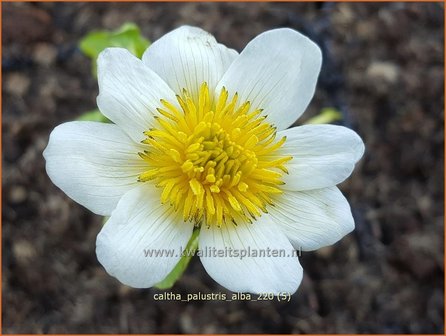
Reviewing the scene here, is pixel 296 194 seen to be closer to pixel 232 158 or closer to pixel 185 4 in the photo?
pixel 232 158

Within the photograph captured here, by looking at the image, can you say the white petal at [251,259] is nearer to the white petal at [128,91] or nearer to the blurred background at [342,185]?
the white petal at [128,91]

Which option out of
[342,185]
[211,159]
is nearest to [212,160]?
[211,159]

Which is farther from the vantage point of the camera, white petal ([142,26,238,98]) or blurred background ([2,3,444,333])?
blurred background ([2,3,444,333])

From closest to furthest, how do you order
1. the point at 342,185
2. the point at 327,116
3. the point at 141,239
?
the point at 141,239 < the point at 327,116 < the point at 342,185

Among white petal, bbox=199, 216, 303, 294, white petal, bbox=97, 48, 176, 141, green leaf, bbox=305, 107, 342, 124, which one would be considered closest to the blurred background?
green leaf, bbox=305, 107, 342, 124

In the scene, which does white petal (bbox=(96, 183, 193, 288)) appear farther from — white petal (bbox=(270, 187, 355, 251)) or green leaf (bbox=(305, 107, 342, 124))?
green leaf (bbox=(305, 107, 342, 124))

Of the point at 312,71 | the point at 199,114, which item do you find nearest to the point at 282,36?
the point at 312,71

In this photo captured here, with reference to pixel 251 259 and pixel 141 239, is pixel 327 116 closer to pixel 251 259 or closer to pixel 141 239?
pixel 251 259
